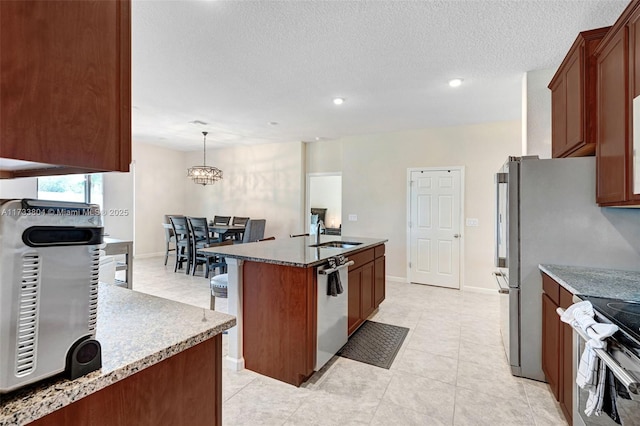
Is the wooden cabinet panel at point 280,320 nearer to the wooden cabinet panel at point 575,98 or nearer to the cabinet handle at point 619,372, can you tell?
the cabinet handle at point 619,372

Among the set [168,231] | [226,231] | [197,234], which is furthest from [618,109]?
[168,231]

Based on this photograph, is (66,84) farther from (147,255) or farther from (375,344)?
(147,255)

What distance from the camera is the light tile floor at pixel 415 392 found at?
185 centimetres

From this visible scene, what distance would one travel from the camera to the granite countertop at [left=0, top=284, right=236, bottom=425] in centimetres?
58

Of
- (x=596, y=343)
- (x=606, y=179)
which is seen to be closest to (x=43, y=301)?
(x=596, y=343)

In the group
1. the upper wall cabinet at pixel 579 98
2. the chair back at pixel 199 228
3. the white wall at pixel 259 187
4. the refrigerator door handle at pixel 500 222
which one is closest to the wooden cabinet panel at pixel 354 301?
the refrigerator door handle at pixel 500 222

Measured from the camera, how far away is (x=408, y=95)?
3.65m

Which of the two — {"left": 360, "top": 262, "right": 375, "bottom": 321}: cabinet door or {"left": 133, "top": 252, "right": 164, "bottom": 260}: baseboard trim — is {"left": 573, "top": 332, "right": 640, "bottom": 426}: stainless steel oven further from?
{"left": 133, "top": 252, "right": 164, "bottom": 260}: baseboard trim

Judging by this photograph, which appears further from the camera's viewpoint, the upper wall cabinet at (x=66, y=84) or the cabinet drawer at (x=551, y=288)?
the cabinet drawer at (x=551, y=288)

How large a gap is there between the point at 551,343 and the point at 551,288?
0.36 meters

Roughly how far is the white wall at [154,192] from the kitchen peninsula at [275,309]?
5.52 m

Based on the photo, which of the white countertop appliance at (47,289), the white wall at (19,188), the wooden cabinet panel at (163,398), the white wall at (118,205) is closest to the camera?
the white countertop appliance at (47,289)

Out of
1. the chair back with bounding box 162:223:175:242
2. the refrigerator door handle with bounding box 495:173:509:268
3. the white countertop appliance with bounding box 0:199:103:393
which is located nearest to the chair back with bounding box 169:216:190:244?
the chair back with bounding box 162:223:175:242

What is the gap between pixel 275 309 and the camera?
2.21 meters
